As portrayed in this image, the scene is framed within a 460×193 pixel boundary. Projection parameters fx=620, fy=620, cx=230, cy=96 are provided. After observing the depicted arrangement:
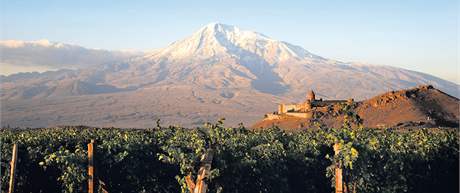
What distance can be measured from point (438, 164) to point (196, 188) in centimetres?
1325

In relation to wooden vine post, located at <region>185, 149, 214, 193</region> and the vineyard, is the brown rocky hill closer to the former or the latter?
the vineyard

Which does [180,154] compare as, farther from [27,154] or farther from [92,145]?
[27,154]

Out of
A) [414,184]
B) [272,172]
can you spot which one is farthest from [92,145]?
[414,184]

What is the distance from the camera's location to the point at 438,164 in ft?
73.0

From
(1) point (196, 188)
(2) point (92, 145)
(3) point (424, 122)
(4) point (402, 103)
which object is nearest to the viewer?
(1) point (196, 188)

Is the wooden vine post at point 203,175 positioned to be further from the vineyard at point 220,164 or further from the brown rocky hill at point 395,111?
the brown rocky hill at point 395,111

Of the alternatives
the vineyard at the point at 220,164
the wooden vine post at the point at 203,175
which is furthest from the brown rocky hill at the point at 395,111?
the wooden vine post at the point at 203,175

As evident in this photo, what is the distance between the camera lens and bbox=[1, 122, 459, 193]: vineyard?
16906 millimetres

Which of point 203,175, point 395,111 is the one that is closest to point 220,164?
point 203,175

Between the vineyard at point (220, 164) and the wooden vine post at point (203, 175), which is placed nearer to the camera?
the wooden vine post at point (203, 175)

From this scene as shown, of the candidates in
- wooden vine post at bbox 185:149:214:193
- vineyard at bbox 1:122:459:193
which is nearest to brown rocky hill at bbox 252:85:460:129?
vineyard at bbox 1:122:459:193

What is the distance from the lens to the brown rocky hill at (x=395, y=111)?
183ft

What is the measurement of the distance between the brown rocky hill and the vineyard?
3379 cm

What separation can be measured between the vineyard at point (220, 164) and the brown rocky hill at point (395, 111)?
3379cm
